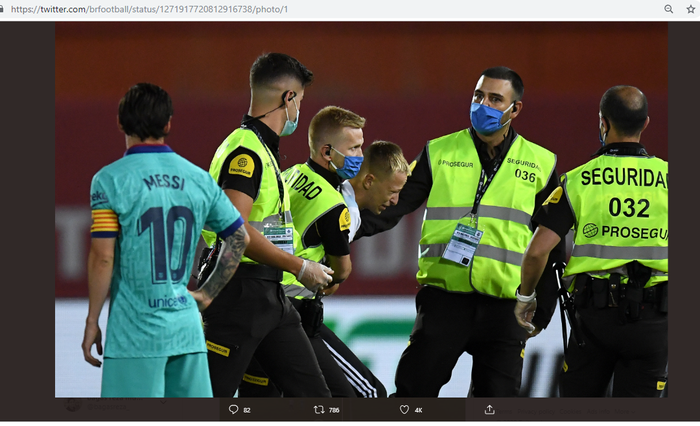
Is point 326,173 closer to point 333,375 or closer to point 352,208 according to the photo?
point 352,208

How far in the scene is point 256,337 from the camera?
3264 millimetres

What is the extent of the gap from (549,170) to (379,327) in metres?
3.00

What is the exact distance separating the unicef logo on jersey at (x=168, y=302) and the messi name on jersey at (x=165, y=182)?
374mm

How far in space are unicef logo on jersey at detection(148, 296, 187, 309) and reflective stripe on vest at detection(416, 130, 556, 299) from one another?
1.58m

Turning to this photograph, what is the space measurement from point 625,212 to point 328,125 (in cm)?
146

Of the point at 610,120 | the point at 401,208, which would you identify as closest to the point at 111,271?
the point at 401,208

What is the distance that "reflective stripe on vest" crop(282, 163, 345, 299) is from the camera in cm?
370

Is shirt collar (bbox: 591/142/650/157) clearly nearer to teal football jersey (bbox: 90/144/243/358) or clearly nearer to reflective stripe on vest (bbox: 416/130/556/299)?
reflective stripe on vest (bbox: 416/130/556/299)

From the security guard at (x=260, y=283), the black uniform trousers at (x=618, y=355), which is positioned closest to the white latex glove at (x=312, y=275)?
the security guard at (x=260, y=283)

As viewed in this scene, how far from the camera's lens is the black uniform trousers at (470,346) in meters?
3.92

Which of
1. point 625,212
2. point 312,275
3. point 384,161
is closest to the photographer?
point 312,275

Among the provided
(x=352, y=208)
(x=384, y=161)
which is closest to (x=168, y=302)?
(x=352, y=208)

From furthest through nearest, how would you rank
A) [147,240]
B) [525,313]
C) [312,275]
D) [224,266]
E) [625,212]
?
[525,313] < [625,212] < [312,275] < [224,266] < [147,240]

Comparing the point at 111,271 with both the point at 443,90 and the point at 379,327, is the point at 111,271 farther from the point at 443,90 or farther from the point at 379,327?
the point at 443,90
